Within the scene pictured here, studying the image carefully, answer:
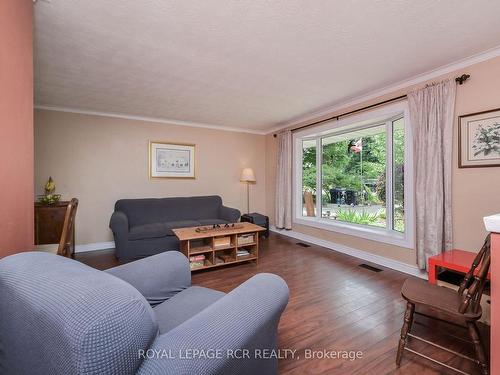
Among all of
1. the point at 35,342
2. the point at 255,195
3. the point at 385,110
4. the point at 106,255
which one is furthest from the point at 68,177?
the point at 385,110

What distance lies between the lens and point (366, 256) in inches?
131

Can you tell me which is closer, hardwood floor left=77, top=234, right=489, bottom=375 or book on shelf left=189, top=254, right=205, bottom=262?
hardwood floor left=77, top=234, right=489, bottom=375

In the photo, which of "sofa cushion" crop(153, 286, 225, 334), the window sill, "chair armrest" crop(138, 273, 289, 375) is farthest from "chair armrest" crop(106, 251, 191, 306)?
the window sill

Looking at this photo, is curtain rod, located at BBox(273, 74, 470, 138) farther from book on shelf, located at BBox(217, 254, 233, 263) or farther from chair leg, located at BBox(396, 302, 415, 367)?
book on shelf, located at BBox(217, 254, 233, 263)

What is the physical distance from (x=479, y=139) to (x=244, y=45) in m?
2.39

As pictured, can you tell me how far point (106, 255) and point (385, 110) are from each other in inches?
176

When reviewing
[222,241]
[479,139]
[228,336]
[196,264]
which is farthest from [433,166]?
[196,264]

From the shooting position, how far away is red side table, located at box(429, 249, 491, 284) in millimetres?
1854

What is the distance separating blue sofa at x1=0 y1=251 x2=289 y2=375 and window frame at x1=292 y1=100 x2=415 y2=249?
2.63 metres

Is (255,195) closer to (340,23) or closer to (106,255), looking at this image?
(106,255)

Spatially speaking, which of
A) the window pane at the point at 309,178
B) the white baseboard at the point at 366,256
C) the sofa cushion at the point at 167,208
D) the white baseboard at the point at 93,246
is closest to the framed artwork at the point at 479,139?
the white baseboard at the point at 366,256

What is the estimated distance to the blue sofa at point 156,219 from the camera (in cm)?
329

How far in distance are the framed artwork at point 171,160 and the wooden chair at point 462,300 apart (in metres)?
3.94

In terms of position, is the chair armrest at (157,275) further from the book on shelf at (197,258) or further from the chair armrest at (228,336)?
the book on shelf at (197,258)
